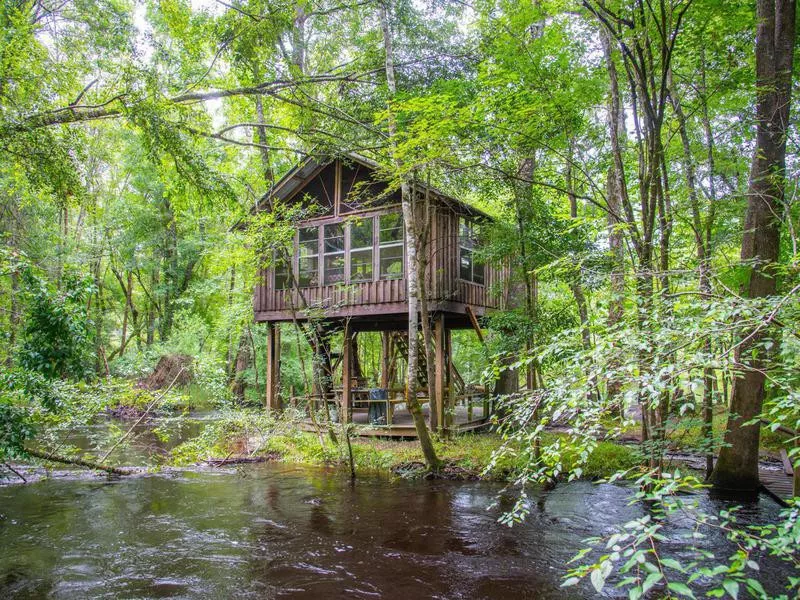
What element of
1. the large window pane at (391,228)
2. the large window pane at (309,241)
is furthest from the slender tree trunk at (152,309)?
the large window pane at (391,228)

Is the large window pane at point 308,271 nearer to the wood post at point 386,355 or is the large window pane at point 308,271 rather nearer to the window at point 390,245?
the window at point 390,245

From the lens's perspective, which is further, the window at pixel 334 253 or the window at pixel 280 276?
the window at pixel 280 276

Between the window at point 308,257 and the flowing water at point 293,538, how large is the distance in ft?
21.4

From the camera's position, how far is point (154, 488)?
10234 mm

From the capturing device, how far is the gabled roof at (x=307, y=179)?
13359 mm

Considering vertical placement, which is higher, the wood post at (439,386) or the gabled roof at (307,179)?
the gabled roof at (307,179)

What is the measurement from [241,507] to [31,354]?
164 inches

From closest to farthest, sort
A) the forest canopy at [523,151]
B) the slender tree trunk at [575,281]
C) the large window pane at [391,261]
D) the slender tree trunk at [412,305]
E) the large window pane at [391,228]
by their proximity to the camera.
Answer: the forest canopy at [523,151] < the slender tree trunk at [575,281] < the slender tree trunk at [412,305] < the large window pane at [391,261] < the large window pane at [391,228]

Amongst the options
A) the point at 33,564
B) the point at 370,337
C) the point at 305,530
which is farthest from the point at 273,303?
the point at 370,337

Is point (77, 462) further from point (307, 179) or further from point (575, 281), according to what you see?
point (307, 179)

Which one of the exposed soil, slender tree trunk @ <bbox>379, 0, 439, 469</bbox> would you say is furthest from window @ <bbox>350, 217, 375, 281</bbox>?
the exposed soil

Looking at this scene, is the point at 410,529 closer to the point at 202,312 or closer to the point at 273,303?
the point at 273,303

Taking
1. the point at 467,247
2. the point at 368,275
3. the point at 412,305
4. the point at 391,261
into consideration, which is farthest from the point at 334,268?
the point at 412,305

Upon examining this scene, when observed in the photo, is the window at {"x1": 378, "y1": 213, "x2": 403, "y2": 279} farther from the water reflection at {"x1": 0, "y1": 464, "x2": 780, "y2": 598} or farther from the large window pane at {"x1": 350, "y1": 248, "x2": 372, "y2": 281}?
the water reflection at {"x1": 0, "y1": 464, "x2": 780, "y2": 598}
